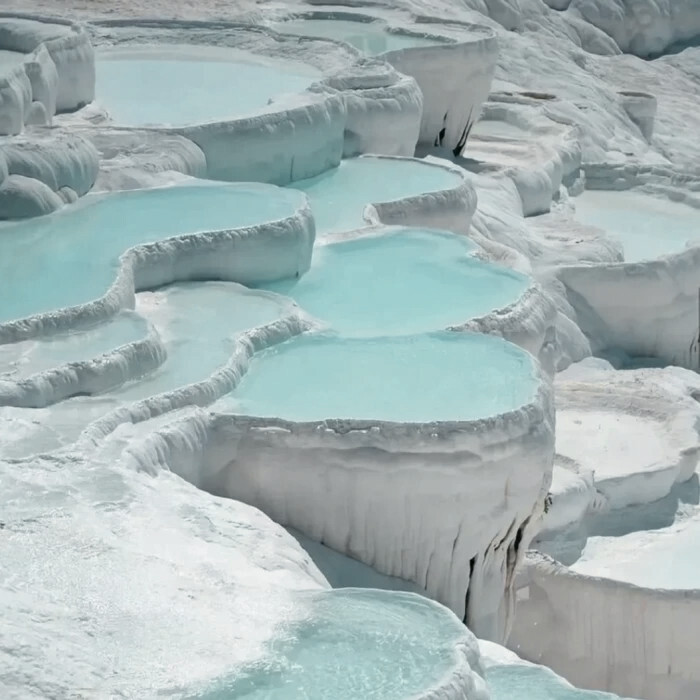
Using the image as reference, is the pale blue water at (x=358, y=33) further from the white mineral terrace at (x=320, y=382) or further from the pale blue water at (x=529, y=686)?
the pale blue water at (x=529, y=686)

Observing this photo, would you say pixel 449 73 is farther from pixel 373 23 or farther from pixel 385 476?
pixel 385 476

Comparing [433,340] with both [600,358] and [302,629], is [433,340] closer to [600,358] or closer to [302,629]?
[302,629]

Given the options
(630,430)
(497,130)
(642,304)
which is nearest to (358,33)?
(497,130)

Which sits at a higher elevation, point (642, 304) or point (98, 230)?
point (98, 230)

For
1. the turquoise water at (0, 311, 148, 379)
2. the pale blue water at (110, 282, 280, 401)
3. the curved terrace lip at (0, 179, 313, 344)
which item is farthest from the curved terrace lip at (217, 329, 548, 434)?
the curved terrace lip at (0, 179, 313, 344)

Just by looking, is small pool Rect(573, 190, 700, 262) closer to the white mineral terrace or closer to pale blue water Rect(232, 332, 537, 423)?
the white mineral terrace

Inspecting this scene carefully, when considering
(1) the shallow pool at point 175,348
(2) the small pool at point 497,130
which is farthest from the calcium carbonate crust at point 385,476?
(2) the small pool at point 497,130
